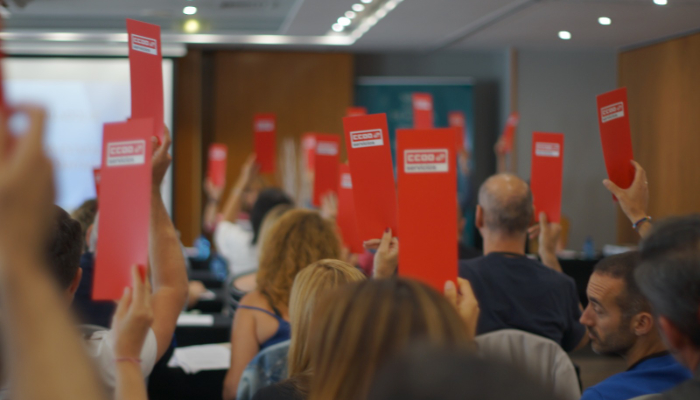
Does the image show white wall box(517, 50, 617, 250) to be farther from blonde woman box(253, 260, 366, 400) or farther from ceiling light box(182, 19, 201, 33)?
blonde woman box(253, 260, 366, 400)

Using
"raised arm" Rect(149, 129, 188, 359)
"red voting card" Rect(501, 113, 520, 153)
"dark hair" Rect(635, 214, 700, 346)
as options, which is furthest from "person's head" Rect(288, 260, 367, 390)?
"red voting card" Rect(501, 113, 520, 153)

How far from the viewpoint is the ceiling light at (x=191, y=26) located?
703 centimetres

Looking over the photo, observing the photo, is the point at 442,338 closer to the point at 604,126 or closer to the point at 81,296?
the point at 604,126

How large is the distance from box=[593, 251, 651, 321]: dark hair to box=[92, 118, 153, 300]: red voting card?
4.34 ft

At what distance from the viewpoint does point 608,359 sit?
19.5 feet

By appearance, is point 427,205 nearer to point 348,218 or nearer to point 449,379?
point 449,379

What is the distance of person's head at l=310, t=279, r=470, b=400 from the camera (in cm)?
84

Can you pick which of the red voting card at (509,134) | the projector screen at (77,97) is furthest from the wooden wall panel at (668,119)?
the projector screen at (77,97)

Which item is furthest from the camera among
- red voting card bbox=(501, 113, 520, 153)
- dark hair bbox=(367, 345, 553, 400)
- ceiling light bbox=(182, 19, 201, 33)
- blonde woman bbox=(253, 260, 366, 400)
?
red voting card bbox=(501, 113, 520, 153)

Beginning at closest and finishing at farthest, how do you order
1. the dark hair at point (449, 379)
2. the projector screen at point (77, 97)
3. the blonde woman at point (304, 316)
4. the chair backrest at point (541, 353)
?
the dark hair at point (449, 379)
the blonde woman at point (304, 316)
the chair backrest at point (541, 353)
the projector screen at point (77, 97)

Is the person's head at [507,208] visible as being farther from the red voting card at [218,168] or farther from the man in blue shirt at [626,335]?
the red voting card at [218,168]

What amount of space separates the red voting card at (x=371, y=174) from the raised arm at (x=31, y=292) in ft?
3.36

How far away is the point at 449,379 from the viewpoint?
54 cm

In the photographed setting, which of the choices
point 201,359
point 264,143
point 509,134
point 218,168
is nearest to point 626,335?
point 201,359
